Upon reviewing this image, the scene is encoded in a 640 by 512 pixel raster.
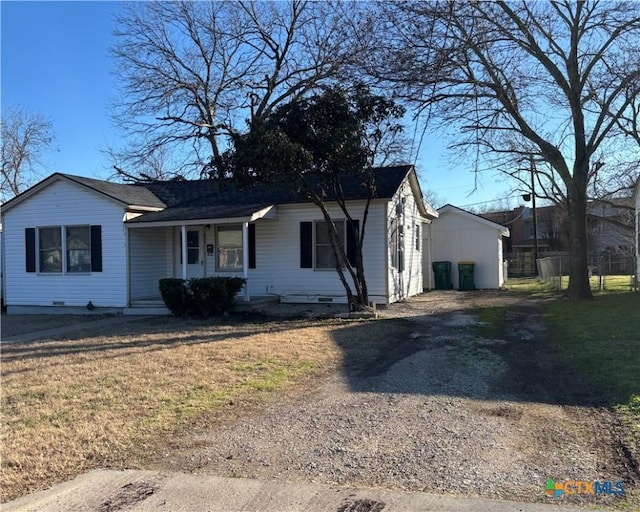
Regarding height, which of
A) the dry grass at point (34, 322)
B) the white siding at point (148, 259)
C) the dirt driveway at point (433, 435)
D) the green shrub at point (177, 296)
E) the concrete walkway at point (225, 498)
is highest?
the white siding at point (148, 259)

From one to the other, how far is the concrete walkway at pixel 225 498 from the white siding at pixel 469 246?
18482 millimetres

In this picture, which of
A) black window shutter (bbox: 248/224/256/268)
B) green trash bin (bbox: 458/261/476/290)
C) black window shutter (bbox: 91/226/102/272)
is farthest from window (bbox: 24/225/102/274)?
green trash bin (bbox: 458/261/476/290)

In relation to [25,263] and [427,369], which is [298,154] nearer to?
[427,369]

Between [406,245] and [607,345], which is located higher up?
[406,245]

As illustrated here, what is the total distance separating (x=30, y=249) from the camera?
1627 centimetres

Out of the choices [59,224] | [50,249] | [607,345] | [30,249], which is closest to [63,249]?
[50,249]

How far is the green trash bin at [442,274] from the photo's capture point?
21.3 metres

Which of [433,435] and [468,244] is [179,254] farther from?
[433,435]

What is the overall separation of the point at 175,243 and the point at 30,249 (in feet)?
14.4

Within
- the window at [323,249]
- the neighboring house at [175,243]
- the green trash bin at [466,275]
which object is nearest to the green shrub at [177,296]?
the neighboring house at [175,243]

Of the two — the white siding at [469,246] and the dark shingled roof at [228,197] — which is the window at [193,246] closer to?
the dark shingled roof at [228,197]

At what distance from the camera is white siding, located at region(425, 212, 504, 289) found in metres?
21.0

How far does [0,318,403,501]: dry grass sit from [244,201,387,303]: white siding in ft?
10.7

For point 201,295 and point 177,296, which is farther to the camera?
point 177,296
